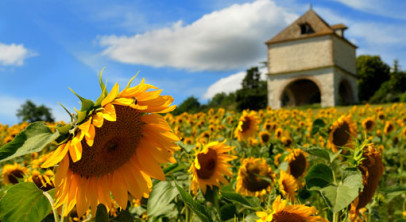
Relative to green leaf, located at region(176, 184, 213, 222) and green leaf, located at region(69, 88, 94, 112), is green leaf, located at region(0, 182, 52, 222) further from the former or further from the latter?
green leaf, located at region(176, 184, 213, 222)

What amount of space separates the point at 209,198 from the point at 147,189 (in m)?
0.72

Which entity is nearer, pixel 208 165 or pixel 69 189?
pixel 69 189

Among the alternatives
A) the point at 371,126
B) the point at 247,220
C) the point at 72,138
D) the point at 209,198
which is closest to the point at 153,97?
the point at 72,138

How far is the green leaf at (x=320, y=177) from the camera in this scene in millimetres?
1242

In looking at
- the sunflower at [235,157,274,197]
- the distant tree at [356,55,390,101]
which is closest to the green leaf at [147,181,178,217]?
the sunflower at [235,157,274,197]

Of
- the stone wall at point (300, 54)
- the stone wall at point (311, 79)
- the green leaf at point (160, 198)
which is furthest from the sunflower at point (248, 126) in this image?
the stone wall at point (300, 54)

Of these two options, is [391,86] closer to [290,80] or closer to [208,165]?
[290,80]

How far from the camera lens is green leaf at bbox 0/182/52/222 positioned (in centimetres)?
93

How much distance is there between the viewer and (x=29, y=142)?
87 cm

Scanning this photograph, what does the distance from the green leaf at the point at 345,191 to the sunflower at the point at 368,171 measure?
5 cm

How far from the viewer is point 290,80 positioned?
31172 mm

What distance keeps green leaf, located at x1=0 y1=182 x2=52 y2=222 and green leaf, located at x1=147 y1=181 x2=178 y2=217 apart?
0.42 metres

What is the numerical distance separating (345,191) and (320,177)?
0.43 ft

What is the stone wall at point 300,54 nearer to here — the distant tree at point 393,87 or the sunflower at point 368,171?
the distant tree at point 393,87
